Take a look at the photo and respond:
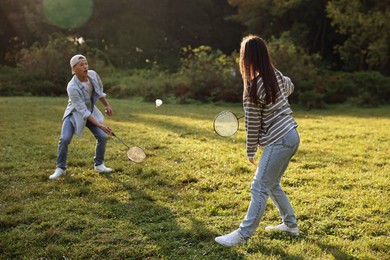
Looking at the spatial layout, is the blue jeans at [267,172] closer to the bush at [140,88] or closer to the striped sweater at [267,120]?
the striped sweater at [267,120]

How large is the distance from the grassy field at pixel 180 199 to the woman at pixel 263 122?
0.52m

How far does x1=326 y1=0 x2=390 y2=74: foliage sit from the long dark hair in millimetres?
20931

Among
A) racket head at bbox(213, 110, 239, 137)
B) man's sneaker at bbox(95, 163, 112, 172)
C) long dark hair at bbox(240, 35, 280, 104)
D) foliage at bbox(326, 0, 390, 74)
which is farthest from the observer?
foliage at bbox(326, 0, 390, 74)

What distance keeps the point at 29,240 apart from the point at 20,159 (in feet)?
13.3

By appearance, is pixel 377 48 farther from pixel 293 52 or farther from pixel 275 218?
pixel 275 218

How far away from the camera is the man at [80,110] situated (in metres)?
7.13

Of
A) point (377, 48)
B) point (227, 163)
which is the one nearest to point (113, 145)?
point (227, 163)

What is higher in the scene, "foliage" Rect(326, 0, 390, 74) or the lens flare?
the lens flare

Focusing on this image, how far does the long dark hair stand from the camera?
4316mm

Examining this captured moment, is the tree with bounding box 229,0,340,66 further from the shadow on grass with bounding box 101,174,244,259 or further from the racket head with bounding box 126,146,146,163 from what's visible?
the shadow on grass with bounding box 101,174,244,259

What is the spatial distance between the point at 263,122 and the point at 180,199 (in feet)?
7.40

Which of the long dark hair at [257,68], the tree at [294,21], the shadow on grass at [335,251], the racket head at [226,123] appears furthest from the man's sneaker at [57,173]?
the tree at [294,21]

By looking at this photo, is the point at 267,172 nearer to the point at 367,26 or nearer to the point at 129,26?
the point at 367,26

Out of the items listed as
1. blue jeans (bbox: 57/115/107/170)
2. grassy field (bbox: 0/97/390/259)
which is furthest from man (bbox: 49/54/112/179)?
grassy field (bbox: 0/97/390/259)
